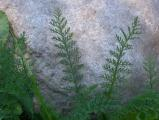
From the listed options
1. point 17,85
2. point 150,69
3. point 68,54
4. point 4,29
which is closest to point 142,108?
point 150,69

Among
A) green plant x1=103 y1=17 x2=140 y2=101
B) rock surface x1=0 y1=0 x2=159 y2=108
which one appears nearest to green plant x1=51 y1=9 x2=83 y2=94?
rock surface x1=0 y1=0 x2=159 y2=108

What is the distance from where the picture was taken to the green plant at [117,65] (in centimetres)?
281

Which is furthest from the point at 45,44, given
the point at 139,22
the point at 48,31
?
the point at 139,22

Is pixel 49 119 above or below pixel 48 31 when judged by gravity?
below

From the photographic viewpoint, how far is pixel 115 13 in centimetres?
309

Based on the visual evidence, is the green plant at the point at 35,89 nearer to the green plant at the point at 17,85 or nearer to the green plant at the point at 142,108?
the green plant at the point at 17,85

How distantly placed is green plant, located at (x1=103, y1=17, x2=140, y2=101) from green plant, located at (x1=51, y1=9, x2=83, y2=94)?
0.17m

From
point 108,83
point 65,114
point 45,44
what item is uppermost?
point 45,44

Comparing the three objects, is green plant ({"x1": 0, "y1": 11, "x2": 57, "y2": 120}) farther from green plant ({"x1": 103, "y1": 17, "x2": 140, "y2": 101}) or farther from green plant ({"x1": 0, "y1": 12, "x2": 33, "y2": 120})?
green plant ({"x1": 103, "y1": 17, "x2": 140, "y2": 101})

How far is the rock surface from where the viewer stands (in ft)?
9.86

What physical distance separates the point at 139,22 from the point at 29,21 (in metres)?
0.67

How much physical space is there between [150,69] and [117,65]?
0.20 m

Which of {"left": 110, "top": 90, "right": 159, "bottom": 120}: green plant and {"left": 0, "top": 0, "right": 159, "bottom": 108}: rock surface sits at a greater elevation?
{"left": 0, "top": 0, "right": 159, "bottom": 108}: rock surface

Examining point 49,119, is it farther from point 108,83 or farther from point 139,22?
point 139,22
